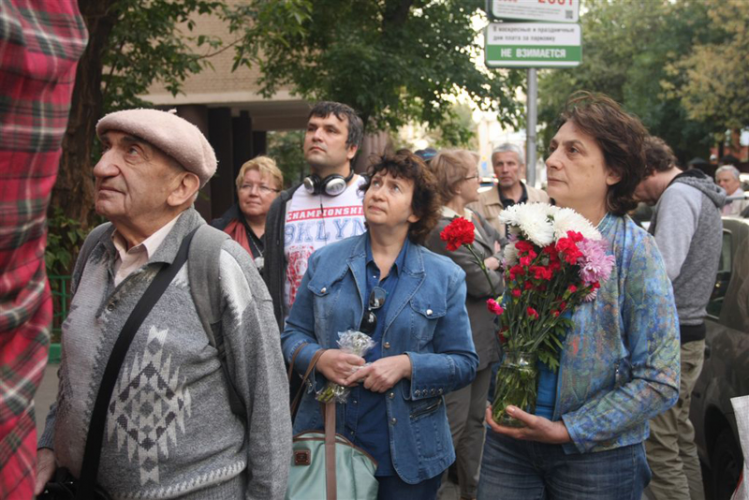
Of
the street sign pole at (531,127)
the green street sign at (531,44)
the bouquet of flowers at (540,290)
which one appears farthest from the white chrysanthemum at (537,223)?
the street sign pole at (531,127)

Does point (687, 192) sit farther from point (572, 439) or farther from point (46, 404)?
point (46, 404)

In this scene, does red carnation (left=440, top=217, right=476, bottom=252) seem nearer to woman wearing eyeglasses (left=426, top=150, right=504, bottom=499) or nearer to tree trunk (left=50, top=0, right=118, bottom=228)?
woman wearing eyeglasses (left=426, top=150, right=504, bottom=499)

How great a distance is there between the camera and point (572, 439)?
286cm

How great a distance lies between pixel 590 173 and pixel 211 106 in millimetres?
22731

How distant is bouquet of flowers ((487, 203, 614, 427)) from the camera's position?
2852mm

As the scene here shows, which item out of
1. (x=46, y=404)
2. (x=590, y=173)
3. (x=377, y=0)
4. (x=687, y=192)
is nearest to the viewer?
(x=590, y=173)

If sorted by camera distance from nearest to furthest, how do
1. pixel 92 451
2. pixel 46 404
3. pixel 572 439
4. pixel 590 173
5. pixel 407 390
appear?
pixel 92 451, pixel 572 439, pixel 590 173, pixel 407 390, pixel 46 404

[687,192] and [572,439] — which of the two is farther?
[687,192]

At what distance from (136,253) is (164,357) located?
37 centimetres

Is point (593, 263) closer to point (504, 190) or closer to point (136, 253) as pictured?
point (136, 253)

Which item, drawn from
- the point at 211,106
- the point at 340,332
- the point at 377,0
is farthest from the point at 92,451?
the point at 211,106

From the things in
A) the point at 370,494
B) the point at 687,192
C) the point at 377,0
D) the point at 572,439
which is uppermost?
the point at 377,0

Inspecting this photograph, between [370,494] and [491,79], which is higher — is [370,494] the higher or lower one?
the lower one

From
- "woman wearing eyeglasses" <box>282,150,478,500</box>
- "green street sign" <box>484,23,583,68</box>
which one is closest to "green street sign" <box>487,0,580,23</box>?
"green street sign" <box>484,23,583,68</box>
